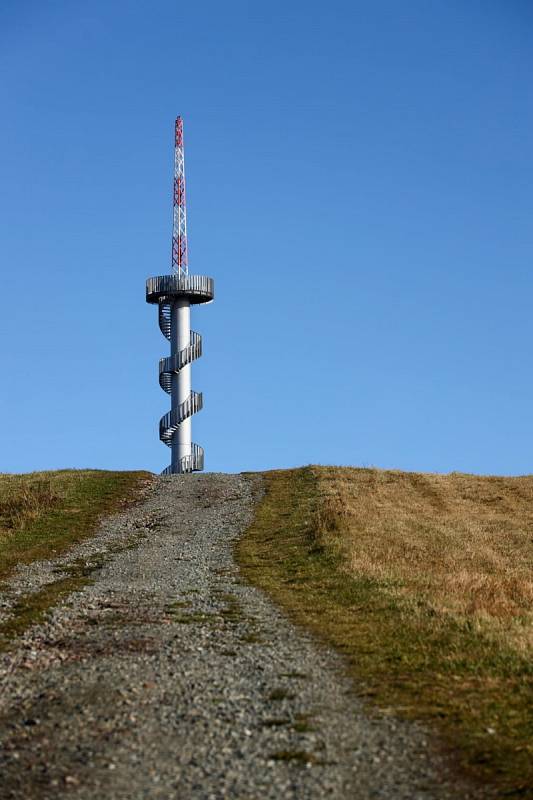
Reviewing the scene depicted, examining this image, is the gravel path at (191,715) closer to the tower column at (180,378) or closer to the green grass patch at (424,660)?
the green grass patch at (424,660)

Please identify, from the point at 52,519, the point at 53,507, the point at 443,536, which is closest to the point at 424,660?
the point at 443,536

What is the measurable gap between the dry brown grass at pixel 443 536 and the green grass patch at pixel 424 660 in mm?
829

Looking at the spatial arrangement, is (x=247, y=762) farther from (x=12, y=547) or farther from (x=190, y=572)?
(x=12, y=547)

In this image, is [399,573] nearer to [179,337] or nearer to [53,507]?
[53,507]

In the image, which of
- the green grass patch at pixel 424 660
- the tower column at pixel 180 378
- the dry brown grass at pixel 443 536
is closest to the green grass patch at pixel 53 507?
the green grass patch at pixel 424 660

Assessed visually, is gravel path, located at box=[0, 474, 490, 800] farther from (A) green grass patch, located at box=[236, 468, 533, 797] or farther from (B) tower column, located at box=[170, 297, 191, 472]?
(B) tower column, located at box=[170, 297, 191, 472]

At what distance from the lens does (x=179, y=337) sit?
73.8 metres

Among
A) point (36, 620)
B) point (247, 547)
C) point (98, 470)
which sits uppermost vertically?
point (98, 470)

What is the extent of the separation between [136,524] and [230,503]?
6224 millimetres

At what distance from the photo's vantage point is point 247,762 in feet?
36.2

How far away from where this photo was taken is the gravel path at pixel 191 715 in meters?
10.5

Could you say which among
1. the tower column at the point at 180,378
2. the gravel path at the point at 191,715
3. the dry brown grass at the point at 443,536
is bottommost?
the gravel path at the point at 191,715

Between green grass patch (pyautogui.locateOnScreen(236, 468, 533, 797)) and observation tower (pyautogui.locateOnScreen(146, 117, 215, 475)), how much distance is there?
41838mm

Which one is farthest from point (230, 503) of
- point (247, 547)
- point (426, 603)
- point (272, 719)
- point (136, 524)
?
point (272, 719)
